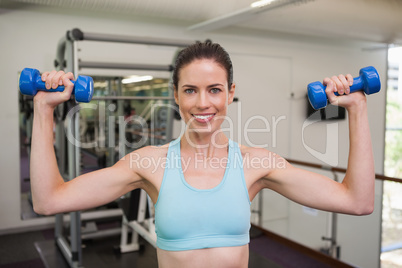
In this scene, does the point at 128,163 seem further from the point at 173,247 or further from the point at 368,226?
the point at 368,226

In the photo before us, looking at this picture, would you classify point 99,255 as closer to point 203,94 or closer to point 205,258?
point 205,258

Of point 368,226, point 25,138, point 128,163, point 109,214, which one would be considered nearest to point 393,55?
point 368,226

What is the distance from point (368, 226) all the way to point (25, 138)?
3646mm

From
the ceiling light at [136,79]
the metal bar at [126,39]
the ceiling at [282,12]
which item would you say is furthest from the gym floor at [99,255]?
the ceiling at [282,12]

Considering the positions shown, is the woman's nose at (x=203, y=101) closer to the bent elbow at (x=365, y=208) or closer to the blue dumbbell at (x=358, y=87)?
the blue dumbbell at (x=358, y=87)

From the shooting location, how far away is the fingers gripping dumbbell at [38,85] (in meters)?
0.92

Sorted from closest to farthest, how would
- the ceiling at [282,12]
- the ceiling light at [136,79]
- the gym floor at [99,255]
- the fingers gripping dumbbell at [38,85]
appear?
the fingers gripping dumbbell at [38,85], the gym floor at [99,255], the ceiling at [282,12], the ceiling light at [136,79]

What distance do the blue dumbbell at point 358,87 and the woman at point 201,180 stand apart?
0.7 inches

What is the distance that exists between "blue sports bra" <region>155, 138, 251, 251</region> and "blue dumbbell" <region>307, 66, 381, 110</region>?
0.30 metres

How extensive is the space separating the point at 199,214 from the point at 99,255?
2.74m

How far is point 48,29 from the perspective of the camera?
12.7 ft

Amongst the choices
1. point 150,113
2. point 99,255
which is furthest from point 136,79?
point 99,255

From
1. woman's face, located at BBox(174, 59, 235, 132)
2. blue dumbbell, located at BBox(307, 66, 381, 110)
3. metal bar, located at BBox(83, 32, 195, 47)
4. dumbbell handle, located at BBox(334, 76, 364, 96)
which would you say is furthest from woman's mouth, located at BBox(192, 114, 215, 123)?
metal bar, located at BBox(83, 32, 195, 47)

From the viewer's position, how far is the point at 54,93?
3.11ft
